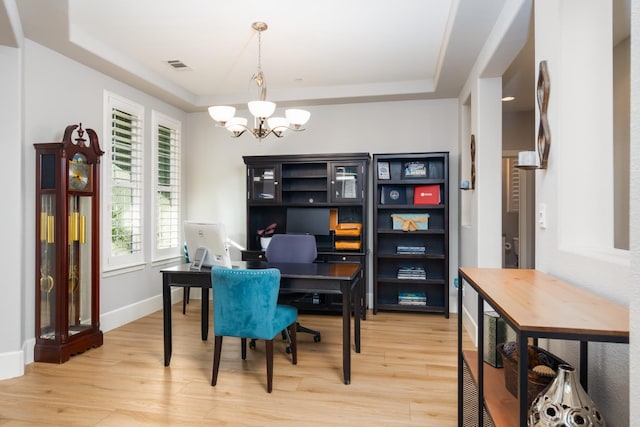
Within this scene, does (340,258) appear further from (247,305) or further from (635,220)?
(635,220)

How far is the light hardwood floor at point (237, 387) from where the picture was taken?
7.71ft

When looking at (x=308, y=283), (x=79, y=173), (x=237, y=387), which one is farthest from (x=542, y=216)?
(x=79, y=173)

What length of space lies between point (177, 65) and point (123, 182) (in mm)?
1378

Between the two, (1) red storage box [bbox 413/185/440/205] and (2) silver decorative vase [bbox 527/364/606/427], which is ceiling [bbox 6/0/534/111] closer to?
(1) red storage box [bbox 413/185/440/205]

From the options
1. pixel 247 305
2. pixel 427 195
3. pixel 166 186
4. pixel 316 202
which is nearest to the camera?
pixel 247 305

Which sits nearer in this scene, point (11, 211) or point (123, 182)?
point (11, 211)

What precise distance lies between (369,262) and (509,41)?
9.73 feet

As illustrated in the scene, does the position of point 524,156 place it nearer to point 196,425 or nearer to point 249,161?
point 196,425

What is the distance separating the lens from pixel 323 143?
512cm

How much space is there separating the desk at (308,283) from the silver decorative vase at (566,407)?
1.65 m

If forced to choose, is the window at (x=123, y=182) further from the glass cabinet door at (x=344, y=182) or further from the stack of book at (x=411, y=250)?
the stack of book at (x=411, y=250)

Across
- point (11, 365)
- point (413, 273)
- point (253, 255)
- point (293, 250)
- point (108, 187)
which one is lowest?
point (11, 365)

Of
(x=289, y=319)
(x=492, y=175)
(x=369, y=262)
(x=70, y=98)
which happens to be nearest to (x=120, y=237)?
(x=70, y=98)

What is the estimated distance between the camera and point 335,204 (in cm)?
468
